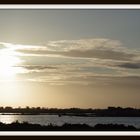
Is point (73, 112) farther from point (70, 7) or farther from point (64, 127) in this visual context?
point (70, 7)

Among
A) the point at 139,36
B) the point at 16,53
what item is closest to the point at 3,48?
the point at 16,53

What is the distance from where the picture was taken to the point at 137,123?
1986mm

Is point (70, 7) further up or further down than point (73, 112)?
further up

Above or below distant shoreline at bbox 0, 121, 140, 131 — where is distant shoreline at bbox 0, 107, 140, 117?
above

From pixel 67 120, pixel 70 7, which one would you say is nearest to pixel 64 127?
pixel 67 120

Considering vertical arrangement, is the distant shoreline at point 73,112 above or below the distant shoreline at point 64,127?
above

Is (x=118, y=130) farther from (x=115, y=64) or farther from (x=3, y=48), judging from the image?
(x=3, y=48)

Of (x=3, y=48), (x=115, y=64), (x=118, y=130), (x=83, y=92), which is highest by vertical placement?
(x=3, y=48)

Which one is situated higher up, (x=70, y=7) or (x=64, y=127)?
(x=70, y=7)

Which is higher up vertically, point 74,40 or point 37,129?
point 74,40

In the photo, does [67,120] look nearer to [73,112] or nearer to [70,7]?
[73,112]

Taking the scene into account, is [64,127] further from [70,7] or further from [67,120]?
[70,7]

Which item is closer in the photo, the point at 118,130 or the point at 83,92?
the point at 118,130

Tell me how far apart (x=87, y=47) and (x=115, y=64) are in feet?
0.70
